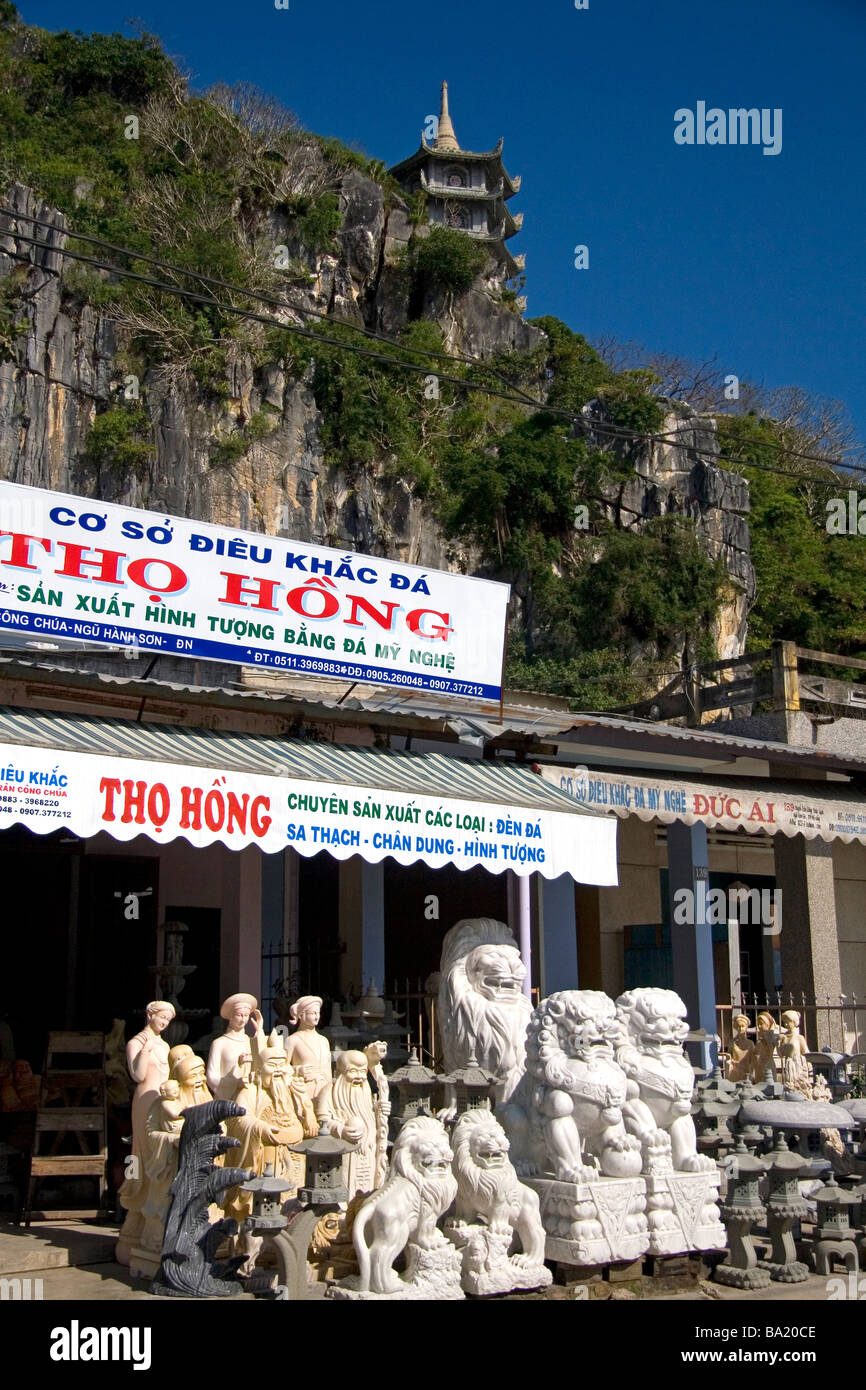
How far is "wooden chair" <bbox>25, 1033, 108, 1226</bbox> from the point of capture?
273 inches

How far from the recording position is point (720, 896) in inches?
467

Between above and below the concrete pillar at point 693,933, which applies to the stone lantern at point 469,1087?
below

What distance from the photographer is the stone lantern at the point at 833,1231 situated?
6.40m

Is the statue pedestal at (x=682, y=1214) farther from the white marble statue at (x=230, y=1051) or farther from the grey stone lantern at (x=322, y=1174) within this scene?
the white marble statue at (x=230, y=1051)

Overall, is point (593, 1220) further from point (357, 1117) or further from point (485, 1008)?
point (485, 1008)

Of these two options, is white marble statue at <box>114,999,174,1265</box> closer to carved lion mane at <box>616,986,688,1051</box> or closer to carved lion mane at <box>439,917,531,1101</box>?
carved lion mane at <box>439,917,531,1101</box>

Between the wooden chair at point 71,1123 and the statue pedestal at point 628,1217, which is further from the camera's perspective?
the wooden chair at point 71,1123

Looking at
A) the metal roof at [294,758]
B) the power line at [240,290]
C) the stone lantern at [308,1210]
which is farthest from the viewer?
the power line at [240,290]

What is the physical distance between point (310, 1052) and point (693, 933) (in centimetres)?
516

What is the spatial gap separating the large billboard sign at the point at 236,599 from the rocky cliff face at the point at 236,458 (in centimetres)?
2237

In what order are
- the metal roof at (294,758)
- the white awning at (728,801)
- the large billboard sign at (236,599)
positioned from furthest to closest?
1. the white awning at (728,801)
2. the large billboard sign at (236,599)
3. the metal roof at (294,758)

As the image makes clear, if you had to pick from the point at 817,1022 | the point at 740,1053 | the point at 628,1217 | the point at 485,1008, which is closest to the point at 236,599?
the point at 485,1008

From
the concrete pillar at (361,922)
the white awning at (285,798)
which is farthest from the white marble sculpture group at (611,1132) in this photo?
the concrete pillar at (361,922)

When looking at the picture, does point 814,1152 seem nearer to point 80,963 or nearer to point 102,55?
point 80,963
